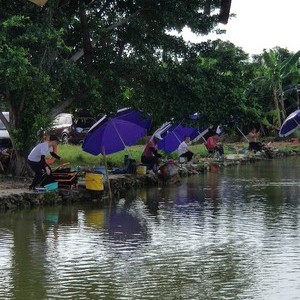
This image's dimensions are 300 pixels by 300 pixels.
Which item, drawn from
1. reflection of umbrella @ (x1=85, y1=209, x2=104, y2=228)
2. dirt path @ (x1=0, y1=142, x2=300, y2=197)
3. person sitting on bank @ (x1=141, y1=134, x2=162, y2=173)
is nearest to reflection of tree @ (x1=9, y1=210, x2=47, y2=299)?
reflection of umbrella @ (x1=85, y1=209, x2=104, y2=228)

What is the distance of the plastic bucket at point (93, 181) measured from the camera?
66.9ft

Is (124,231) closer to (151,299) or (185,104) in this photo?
(151,299)

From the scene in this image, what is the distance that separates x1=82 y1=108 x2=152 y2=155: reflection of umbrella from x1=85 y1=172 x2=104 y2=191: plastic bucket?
523 cm

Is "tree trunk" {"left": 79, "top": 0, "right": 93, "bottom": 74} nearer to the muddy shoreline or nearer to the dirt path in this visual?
the muddy shoreline

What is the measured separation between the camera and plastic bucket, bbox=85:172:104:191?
20391 mm

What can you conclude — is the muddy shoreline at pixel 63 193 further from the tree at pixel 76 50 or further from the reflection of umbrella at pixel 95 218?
the tree at pixel 76 50

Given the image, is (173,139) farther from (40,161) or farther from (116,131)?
(40,161)

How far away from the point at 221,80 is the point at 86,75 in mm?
4715

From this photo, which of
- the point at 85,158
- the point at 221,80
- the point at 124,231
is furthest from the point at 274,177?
the point at 124,231

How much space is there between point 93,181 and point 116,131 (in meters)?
6.68

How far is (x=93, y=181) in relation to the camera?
67.3ft

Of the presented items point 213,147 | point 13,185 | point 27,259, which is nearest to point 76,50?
point 13,185

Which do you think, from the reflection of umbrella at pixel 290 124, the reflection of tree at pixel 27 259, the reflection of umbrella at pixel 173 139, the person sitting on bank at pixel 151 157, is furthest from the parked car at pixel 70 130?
the reflection of tree at pixel 27 259

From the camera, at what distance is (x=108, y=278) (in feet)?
35.8
